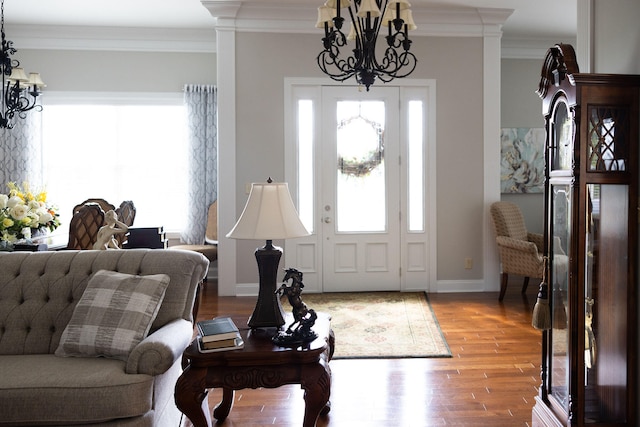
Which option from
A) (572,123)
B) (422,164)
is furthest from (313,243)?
(572,123)

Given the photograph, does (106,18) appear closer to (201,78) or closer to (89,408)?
(201,78)

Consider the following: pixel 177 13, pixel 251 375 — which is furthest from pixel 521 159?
pixel 251 375

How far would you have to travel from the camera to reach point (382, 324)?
4582 millimetres

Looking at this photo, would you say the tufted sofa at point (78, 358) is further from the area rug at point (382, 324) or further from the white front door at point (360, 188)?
the white front door at point (360, 188)

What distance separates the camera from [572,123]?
7.00ft

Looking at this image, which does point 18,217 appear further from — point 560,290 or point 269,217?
point 560,290

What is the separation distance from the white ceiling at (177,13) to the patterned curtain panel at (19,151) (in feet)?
3.90

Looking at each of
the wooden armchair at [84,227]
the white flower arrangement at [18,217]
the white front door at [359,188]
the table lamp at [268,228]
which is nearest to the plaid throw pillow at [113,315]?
the table lamp at [268,228]

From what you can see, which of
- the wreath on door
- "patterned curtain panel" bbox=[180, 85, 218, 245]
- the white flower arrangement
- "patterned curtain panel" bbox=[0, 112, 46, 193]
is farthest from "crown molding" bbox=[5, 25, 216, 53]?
the white flower arrangement

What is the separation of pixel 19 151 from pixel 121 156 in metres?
1.16

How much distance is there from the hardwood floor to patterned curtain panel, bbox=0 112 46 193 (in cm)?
460

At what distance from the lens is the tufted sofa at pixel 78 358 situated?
2.01 m

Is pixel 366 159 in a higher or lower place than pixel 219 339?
higher

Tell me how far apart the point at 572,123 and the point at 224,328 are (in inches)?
65.7
